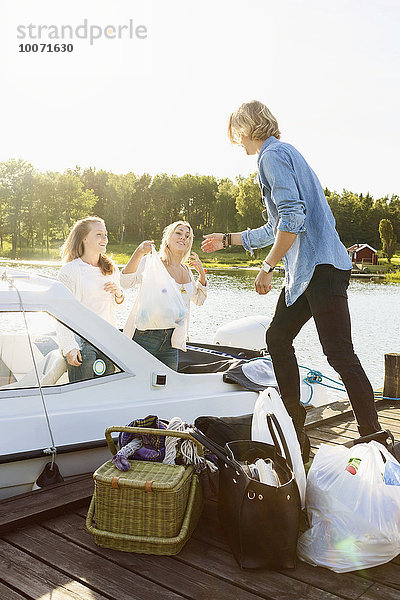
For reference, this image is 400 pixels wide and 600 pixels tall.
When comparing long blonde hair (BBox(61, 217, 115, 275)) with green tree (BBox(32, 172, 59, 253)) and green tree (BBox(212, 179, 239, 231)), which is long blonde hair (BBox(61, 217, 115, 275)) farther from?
green tree (BBox(212, 179, 239, 231))

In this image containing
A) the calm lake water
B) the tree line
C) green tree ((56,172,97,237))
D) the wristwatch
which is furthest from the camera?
green tree ((56,172,97,237))

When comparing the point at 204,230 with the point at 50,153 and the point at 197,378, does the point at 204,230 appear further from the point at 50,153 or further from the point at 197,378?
the point at 197,378

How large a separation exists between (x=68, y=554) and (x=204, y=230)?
70889 mm

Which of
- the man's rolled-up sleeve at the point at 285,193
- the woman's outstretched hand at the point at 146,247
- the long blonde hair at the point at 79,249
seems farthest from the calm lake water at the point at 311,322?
the man's rolled-up sleeve at the point at 285,193

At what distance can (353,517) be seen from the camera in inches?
87.9

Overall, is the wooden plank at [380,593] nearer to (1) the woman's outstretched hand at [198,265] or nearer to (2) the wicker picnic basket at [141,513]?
(2) the wicker picnic basket at [141,513]

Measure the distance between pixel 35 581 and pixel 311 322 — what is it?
2090cm

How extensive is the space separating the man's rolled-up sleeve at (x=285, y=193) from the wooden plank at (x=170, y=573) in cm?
152

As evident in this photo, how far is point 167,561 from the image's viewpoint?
7.55 ft

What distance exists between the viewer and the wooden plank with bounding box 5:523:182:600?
2088mm

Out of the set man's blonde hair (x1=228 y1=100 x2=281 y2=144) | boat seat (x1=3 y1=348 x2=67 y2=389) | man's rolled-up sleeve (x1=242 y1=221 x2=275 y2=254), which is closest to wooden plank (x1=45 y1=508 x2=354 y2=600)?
boat seat (x1=3 y1=348 x2=67 y2=389)

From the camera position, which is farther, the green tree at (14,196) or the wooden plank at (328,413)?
the green tree at (14,196)

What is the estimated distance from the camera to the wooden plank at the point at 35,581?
6.72 feet

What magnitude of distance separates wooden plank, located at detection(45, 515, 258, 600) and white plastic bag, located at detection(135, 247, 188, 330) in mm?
1590
